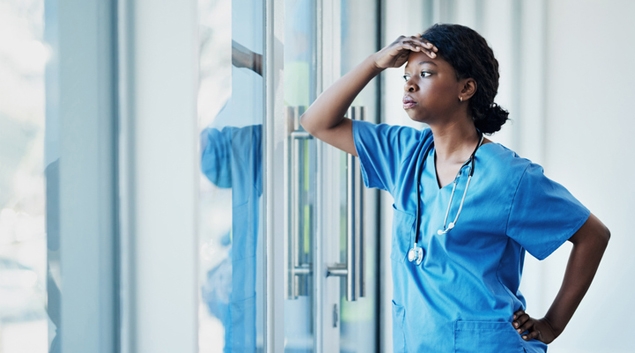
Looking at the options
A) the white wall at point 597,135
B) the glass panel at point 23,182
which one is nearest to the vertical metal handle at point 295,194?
the glass panel at point 23,182

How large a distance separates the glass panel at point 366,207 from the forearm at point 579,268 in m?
0.85

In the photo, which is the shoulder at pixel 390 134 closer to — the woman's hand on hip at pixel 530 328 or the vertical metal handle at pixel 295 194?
the vertical metal handle at pixel 295 194

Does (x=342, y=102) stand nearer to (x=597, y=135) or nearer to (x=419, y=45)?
(x=419, y=45)

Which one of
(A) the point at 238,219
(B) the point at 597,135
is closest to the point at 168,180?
(A) the point at 238,219

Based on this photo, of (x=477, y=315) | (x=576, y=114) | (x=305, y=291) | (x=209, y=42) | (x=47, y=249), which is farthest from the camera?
(x=576, y=114)

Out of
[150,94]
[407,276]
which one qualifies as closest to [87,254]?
[150,94]

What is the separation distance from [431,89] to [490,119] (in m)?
0.18

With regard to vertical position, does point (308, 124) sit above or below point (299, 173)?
above

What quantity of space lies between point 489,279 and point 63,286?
779 mm

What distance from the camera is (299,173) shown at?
5.40 ft

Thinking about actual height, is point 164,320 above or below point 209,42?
below

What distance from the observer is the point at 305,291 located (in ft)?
5.34

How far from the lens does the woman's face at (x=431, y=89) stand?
117cm

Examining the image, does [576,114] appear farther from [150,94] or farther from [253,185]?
[150,94]
